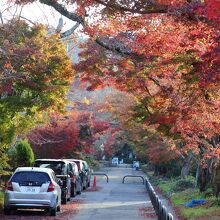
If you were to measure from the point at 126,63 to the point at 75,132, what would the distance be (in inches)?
865

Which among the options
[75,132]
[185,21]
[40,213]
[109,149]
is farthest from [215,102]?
[109,149]

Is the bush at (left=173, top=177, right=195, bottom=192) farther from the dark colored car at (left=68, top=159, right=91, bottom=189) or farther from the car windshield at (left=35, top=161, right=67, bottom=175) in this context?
the car windshield at (left=35, top=161, right=67, bottom=175)

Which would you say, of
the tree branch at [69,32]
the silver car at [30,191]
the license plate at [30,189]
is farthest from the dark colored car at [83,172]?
the license plate at [30,189]

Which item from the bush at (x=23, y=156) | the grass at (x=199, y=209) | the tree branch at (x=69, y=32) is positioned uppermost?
the tree branch at (x=69, y=32)

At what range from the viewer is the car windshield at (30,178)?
20.2 meters

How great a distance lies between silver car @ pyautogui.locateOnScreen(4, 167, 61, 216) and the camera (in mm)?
20053

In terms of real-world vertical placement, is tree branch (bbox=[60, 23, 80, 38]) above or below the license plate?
above

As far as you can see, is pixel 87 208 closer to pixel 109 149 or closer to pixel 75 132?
pixel 75 132

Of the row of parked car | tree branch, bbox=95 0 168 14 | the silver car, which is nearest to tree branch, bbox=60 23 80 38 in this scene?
the row of parked car

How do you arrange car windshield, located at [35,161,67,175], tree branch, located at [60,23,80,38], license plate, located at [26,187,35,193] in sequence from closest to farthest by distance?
1. license plate, located at [26,187,35,193]
2. tree branch, located at [60,23,80,38]
3. car windshield, located at [35,161,67,175]

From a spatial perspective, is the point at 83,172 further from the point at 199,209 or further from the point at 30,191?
the point at 30,191

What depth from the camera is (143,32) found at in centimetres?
1802

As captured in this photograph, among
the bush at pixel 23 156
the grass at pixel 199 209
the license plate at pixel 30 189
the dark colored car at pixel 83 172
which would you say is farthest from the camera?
the dark colored car at pixel 83 172

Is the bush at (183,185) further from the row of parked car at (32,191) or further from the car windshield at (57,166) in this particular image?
the row of parked car at (32,191)
